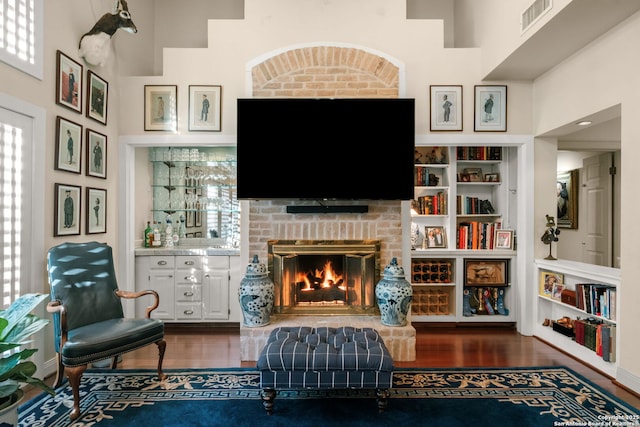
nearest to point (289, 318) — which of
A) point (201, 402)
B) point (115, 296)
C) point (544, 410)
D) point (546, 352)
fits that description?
point (201, 402)

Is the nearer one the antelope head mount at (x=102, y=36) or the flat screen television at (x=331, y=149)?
the antelope head mount at (x=102, y=36)

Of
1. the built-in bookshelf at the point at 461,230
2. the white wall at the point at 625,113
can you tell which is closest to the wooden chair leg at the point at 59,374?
the built-in bookshelf at the point at 461,230

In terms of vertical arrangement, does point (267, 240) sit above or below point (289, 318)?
above

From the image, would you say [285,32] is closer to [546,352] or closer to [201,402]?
[201,402]

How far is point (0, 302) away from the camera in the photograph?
256cm

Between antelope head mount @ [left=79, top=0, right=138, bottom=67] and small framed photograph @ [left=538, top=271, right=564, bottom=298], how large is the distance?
481 centimetres

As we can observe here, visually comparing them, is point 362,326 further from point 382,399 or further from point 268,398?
point 268,398

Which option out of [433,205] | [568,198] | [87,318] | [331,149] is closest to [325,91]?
[331,149]

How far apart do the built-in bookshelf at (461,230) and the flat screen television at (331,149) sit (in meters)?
1.11

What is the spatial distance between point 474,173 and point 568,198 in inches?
64.5

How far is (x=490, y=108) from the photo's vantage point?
396cm

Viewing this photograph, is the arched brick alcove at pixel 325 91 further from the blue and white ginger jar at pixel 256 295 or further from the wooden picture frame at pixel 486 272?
the wooden picture frame at pixel 486 272

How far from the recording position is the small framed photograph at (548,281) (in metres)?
3.81

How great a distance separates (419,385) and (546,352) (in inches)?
63.0
